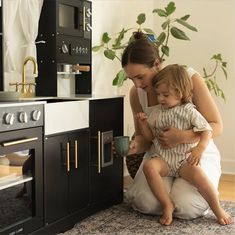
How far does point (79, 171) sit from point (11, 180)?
546mm

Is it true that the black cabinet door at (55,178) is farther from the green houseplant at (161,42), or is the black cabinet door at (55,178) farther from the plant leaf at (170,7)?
the plant leaf at (170,7)

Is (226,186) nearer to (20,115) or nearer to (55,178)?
(55,178)

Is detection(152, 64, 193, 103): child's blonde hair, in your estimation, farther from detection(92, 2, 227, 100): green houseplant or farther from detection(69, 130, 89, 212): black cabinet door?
detection(92, 2, 227, 100): green houseplant

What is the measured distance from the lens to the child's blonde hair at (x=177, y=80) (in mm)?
2510

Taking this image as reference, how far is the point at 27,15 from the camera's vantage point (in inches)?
112

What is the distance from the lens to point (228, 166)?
Result: 4188 millimetres

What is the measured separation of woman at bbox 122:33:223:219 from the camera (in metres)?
2.55

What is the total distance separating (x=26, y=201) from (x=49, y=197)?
0.51 feet

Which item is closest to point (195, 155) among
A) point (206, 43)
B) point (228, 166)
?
point (228, 166)

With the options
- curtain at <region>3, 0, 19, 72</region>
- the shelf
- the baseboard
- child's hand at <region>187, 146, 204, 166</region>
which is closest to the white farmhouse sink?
the shelf

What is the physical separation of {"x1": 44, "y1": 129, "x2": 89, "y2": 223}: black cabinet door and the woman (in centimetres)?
32

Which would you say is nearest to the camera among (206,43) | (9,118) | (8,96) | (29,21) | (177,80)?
(9,118)

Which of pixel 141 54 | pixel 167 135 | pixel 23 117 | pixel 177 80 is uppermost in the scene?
pixel 141 54

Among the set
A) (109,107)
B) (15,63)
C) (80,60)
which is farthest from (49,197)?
(80,60)
